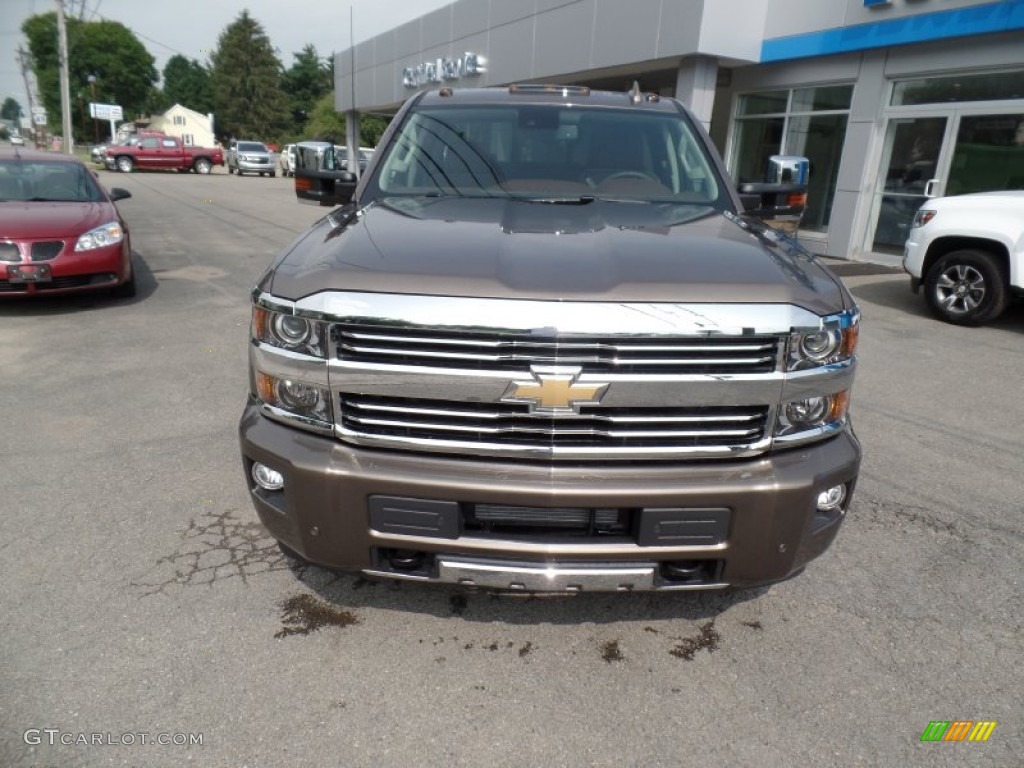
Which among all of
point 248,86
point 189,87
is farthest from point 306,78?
point 189,87

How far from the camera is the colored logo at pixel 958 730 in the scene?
7.12ft

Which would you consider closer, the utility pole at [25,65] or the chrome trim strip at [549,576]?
the chrome trim strip at [549,576]

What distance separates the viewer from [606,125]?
144 inches

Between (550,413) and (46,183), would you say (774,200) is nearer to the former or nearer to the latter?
(550,413)

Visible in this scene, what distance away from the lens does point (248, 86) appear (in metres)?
78.5

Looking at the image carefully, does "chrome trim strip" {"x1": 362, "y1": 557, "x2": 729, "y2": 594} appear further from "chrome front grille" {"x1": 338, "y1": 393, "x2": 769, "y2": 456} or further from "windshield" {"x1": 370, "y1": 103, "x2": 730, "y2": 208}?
"windshield" {"x1": 370, "y1": 103, "x2": 730, "y2": 208}

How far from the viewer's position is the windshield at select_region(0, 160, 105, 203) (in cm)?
769

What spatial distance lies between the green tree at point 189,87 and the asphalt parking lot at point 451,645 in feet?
388

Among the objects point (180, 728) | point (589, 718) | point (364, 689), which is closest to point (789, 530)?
point (589, 718)

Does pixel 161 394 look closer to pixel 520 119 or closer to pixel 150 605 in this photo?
pixel 150 605

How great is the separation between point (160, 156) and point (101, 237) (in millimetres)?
34811

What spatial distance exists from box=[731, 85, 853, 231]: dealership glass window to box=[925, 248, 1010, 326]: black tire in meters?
5.59

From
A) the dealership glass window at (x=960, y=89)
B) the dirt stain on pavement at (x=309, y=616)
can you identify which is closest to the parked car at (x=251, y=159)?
the dealership glass window at (x=960, y=89)

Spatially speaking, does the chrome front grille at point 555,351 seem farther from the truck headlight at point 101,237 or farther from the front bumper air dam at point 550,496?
the truck headlight at point 101,237
